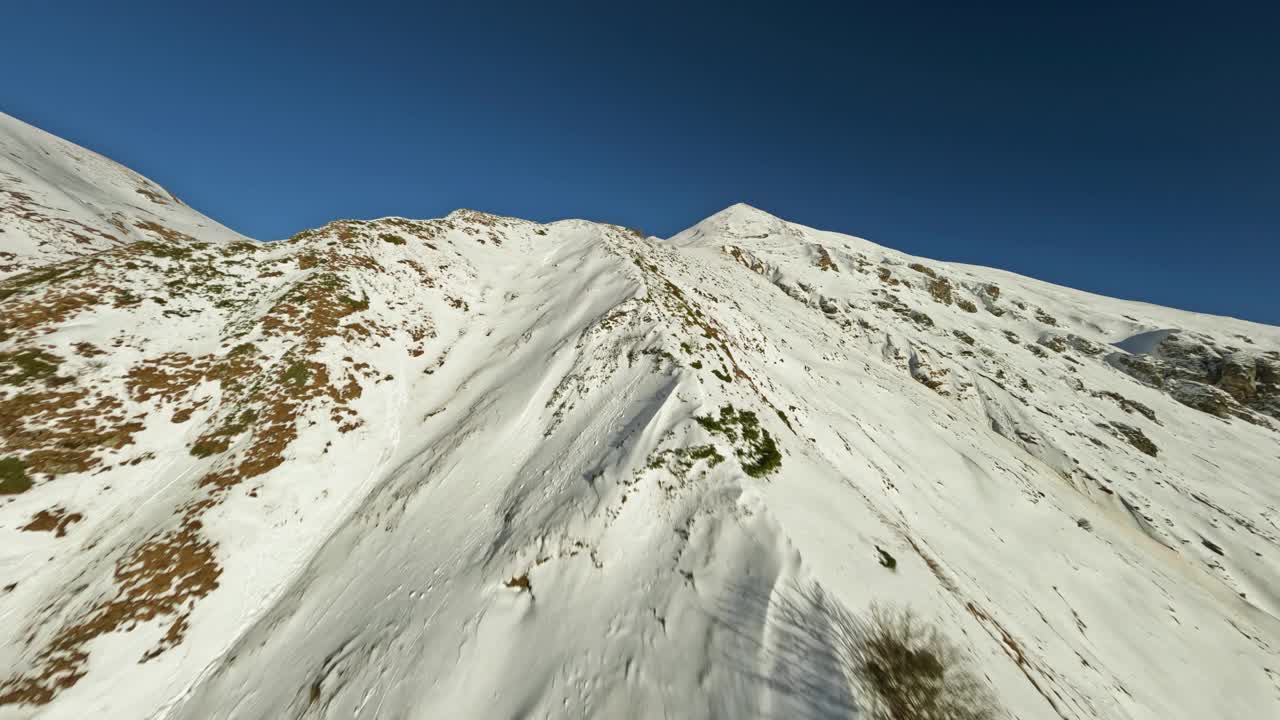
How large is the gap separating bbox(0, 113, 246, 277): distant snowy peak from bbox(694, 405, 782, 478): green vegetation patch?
33.2 metres

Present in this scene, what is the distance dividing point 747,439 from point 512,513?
6.25 meters

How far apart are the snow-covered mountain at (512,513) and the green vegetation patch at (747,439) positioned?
3.6 inches

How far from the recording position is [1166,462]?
29031 mm

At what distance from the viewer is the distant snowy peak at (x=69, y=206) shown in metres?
21.2

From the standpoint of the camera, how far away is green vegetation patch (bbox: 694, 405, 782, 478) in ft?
29.1

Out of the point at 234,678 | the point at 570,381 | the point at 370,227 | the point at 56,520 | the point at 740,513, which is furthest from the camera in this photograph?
the point at 370,227

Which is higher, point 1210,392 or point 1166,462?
point 1210,392

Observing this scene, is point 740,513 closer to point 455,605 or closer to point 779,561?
point 779,561

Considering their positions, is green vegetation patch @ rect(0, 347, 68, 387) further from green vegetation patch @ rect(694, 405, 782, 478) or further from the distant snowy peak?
green vegetation patch @ rect(694, 405, 782, 478)

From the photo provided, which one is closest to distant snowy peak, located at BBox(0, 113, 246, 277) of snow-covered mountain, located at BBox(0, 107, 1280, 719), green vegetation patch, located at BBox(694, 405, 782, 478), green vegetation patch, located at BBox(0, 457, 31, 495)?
snow-covered mountain, located at BBox(0, 107, 1280, 719)

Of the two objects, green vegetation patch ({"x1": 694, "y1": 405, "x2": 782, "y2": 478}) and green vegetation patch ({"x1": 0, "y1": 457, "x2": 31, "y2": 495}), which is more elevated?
green vegetation patch ({"x1": 694, "y1": 405, "x2": 782, "y2": 478})

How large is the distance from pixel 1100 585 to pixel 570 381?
2224cm

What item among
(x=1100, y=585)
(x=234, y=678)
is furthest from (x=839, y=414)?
(x=234, y=678)

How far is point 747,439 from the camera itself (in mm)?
9523
